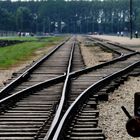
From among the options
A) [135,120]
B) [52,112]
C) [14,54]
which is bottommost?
[14,54]

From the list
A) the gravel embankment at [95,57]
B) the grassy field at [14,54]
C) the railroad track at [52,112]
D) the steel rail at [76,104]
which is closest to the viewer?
the steel rail at [76,104]

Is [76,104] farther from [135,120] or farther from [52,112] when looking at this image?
[135,120]

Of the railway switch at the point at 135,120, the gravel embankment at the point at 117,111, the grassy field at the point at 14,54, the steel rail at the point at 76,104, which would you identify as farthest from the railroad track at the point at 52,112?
the grassy field at the point at 14,54

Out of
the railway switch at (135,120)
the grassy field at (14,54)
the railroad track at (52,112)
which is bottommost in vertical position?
the grassy field at (14,54)

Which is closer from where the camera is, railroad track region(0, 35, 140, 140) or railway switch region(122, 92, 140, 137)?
railway switch region(122, 92, 140, 137)

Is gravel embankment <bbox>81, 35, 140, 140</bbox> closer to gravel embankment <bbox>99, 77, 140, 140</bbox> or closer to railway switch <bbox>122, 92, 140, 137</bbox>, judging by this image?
gravel embankment <bbox>99, 77, 140, 140</bbox>

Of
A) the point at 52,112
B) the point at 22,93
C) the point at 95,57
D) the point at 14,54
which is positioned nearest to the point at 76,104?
the point at 52,112

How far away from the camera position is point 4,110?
10.1 meters

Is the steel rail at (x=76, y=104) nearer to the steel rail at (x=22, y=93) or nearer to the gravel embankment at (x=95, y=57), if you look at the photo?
the steel rail at (x=22, y=93)

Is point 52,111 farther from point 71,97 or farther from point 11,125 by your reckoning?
point 71,97

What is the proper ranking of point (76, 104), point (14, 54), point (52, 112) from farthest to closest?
point (14, 54) → point (76, 104) → point (52, 112)

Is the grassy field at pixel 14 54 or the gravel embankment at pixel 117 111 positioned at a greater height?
the gravel embankment at pixel 117 111

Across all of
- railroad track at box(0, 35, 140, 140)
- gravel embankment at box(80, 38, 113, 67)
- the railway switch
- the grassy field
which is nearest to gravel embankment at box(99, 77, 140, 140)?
railroad track at box(0, 35, 140, 140)

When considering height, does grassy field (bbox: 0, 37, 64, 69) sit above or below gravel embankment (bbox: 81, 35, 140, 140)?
below
